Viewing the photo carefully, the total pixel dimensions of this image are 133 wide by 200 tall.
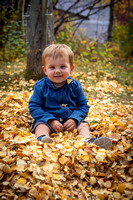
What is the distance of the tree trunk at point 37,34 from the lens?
11.4 ft

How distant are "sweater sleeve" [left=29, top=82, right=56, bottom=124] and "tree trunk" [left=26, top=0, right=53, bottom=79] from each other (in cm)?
148

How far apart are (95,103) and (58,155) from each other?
67.6 inches

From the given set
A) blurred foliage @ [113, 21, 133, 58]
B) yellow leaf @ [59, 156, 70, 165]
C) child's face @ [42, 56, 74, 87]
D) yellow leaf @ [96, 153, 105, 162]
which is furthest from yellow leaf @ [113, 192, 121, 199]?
blurred foliage @ [113, 21, 133, 58]

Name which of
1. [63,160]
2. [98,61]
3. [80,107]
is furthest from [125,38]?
[63,160]

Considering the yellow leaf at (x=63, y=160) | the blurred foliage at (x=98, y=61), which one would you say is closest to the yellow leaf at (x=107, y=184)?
the yellow leaf at (x=63, y=160)

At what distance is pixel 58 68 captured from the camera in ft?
6.83

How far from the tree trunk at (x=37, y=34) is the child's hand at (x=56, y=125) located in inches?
71.9

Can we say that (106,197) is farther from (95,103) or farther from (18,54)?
(18,54)

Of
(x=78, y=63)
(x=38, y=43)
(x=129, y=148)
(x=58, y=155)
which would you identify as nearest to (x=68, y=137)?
(x=58, y=155)

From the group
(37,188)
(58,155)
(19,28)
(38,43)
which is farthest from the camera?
(19,28)

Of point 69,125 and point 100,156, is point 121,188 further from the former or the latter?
point 69,125

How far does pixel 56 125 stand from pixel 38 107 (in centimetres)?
33

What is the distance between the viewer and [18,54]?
6.02m

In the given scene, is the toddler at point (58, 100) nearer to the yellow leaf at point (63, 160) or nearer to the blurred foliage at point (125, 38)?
the yellow leaf at point (63, 160)
